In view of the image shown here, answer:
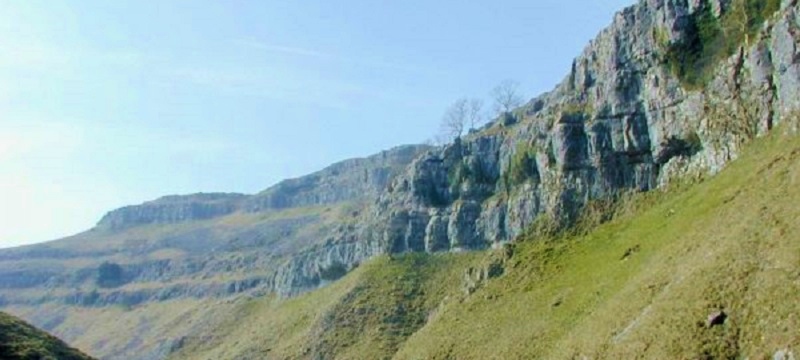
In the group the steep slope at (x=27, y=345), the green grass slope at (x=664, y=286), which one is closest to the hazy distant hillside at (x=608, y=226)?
the green grass slope at (x=664, y=286)

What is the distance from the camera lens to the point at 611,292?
89312 mm

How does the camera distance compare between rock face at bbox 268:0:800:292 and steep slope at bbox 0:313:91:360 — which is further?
rock face at bbox 268:0:800:292

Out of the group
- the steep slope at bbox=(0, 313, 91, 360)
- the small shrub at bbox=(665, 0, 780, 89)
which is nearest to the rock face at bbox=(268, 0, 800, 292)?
the small shrub at bbox=(665, 0, 780, 89)

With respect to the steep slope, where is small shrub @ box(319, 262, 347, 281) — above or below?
below

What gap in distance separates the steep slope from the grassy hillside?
43.9m

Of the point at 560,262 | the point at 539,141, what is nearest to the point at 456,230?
the point at 539,141

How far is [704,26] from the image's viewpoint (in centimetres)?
11431

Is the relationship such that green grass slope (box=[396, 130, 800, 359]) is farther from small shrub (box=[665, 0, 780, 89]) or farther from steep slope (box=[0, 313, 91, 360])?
steep slope (box=[0, 313, 91, 360])

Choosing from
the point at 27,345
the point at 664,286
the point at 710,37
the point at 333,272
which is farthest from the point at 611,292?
the point at 333,272

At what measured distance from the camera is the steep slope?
7506 cm

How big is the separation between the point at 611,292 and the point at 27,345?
193 feet

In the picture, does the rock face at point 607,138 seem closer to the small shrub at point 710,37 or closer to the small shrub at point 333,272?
the small shrub at point 710,37

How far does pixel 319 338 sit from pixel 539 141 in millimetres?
48543

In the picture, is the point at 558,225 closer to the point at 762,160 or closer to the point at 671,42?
the point at 671,42
